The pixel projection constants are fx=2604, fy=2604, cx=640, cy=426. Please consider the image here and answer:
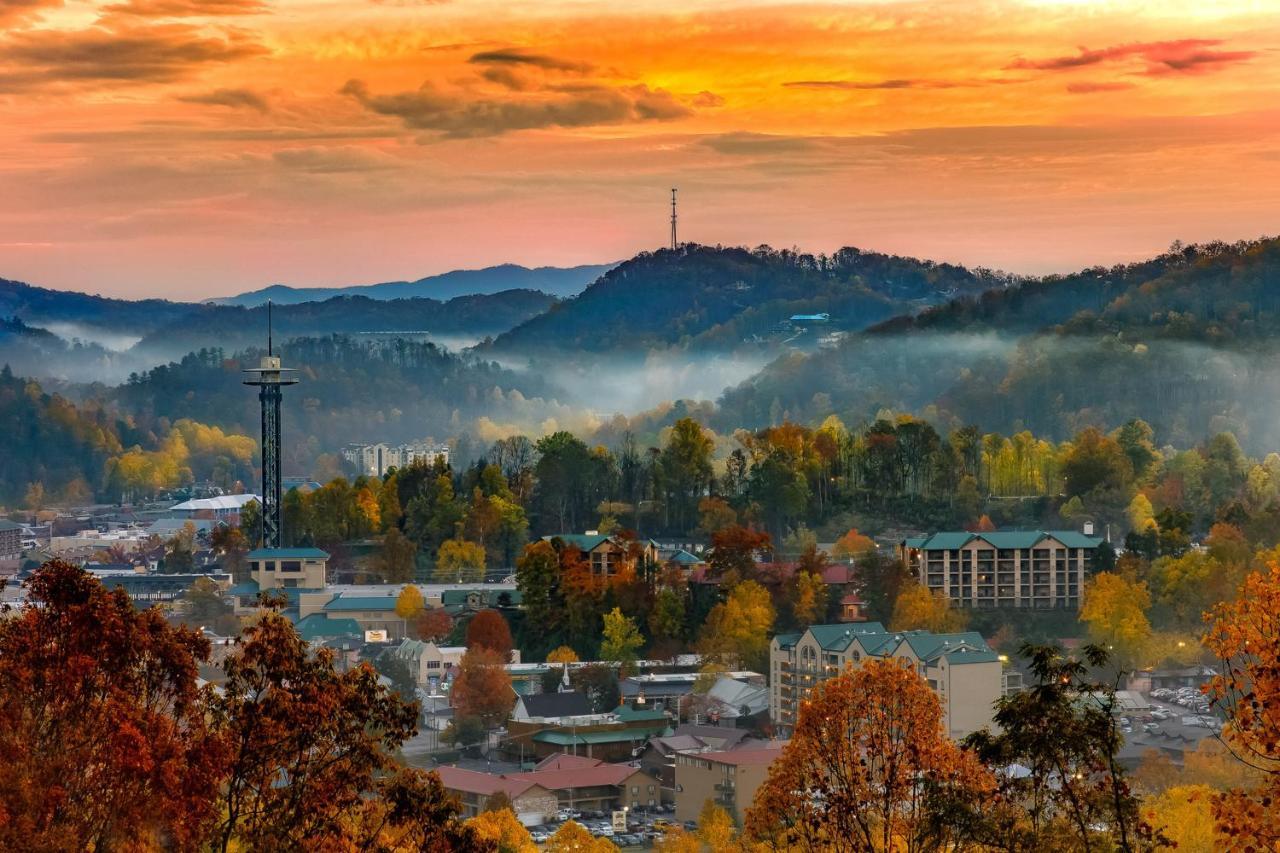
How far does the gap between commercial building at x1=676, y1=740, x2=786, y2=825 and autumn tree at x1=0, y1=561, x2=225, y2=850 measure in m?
21.8

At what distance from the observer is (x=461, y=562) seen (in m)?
57.8

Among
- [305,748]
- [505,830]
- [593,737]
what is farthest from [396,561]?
[305,748]

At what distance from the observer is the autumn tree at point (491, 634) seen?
49.3 m

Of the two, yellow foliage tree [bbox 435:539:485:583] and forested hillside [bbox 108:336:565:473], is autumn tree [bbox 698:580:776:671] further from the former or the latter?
forested hillside [bbox 108:336:565:473]

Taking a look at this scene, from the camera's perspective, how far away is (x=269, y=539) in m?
62.0

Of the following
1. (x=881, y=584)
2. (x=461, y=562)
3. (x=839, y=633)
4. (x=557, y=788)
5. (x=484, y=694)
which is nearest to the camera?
(x=557, y=788)

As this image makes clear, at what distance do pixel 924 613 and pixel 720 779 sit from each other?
11278 mm

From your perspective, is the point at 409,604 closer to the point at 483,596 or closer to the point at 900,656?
the point at 483,596

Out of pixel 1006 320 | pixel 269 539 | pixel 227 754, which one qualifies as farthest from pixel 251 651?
pixel 1006 320

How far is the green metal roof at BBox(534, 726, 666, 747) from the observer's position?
42.5m

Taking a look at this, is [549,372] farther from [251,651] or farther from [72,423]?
[251,651]

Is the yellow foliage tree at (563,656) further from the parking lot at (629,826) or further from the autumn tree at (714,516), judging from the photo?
the parking lot at (629,826)

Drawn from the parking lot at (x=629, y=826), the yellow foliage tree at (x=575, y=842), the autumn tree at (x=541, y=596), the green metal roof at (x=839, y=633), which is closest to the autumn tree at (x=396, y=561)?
the autumn tree at (x=541, y=596)

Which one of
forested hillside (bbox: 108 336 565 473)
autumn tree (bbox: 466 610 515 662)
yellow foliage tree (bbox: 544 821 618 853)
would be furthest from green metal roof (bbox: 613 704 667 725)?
forested hillside (bbox: 108 336 565 473)
